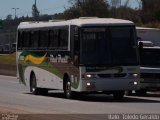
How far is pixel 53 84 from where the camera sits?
1083 inches

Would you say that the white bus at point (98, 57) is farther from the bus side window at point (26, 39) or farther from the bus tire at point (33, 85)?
the bus side window at point (26, 39)

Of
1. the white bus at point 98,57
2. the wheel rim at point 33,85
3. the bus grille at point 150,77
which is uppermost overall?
the white bus at point 98,57

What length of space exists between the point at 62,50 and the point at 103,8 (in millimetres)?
63724

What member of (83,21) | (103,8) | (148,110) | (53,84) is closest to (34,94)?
(53,84)

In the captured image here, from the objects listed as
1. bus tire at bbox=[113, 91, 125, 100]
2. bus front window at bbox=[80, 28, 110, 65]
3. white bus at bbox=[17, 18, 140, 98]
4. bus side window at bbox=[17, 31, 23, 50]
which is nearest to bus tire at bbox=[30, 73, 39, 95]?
bus side window at bbox=[17, 31, 23, 50]

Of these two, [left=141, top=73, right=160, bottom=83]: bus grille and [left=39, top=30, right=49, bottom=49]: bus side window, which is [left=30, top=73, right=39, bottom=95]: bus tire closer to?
[left=39, top=30, right=49, bottom=49]: bus side window

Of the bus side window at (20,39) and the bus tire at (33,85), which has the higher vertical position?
the bus side window at (20,39)

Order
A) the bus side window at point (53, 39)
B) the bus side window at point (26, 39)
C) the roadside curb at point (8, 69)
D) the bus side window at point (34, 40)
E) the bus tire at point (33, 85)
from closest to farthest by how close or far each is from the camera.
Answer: the bus side window at point (53, 39) → the bus side window at point (34, 40) → the bus tire at point (33, 85) → the bus side window at point (26, 39) → the roadside curb at point (8, 69)

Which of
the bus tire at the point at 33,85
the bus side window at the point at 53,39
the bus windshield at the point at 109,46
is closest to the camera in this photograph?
the bus windshield at the point at 109,46

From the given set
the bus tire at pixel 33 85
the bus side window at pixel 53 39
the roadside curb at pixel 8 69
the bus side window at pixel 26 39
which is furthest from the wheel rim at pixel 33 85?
the roadside curb at pixel 8 69

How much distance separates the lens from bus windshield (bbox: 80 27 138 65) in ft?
79.8

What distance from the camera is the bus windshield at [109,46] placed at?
2431 centimetres

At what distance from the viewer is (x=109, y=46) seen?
80.3ft

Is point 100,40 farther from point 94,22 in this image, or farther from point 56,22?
point 56,22
